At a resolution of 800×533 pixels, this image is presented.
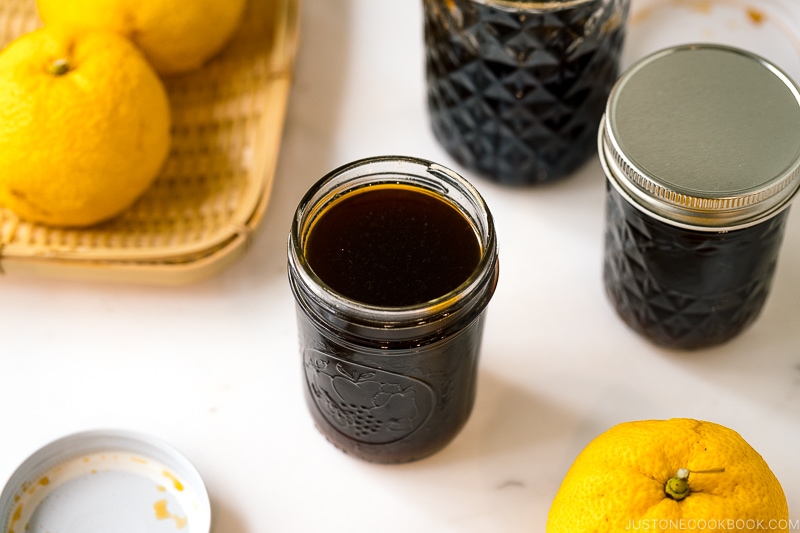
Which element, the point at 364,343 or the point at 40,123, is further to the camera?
the point at 40,123

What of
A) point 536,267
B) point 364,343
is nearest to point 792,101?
point 536,267

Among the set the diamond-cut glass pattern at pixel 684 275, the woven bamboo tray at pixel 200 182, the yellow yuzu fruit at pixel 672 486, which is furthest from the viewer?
the woven bamboo tray at pixel 200 182

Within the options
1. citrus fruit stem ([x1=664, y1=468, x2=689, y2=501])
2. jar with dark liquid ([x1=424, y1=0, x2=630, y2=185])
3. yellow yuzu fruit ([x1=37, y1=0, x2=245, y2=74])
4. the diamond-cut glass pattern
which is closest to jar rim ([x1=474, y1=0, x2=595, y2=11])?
jar with dark liquid ([x1=424, y1=0, x2=630, y2=185])

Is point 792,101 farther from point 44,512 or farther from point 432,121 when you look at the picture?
point 44,512

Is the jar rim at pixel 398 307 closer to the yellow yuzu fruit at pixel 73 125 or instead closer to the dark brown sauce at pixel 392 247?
the dark brown sauce at pixel 392 247

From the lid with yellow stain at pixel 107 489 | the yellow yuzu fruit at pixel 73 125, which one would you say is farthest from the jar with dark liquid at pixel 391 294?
the yellow yuzu fruit at pixel 73 125

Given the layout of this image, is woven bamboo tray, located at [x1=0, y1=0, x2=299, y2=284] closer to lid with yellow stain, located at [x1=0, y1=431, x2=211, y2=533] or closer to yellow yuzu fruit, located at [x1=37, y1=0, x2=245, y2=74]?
yellow yuzu fruit, located at [x1=37, y1=0, x2=245, y2=74]
